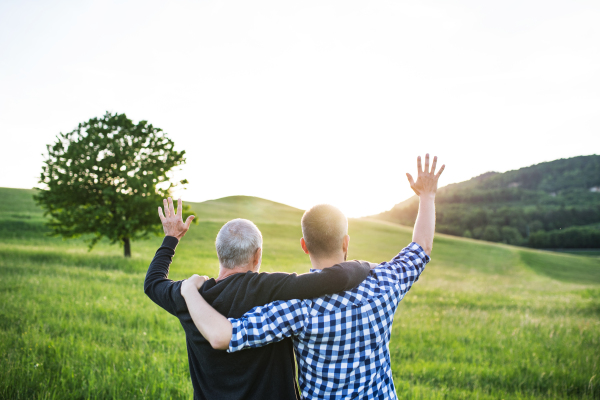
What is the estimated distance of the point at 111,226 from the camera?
60.8ft

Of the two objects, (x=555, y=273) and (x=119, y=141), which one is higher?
Result: (x=119, y=141)

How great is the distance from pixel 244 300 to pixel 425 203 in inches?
61.9

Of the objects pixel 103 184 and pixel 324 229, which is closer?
pixel 324 229

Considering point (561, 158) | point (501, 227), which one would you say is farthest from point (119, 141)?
point (561, 158)

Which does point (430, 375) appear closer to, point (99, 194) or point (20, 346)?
point (20, 346)

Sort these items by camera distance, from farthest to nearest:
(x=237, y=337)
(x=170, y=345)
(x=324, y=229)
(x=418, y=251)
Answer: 1. (x=170, y=345)
2. (x=418, y=251)
3. (x=324, y=229)
4. (x=237, y=337)

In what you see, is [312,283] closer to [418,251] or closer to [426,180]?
[418,251]

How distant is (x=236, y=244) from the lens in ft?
7.40

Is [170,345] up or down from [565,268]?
up

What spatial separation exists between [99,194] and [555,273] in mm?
40849

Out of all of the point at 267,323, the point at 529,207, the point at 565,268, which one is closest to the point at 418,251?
the point at 267,323

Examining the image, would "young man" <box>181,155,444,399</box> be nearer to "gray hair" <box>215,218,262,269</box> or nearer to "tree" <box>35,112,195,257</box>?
"gray hair" <box>215,218,262,269</box>

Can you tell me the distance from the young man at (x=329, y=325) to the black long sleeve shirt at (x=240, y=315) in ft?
0.25

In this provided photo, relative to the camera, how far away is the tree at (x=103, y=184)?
1827 cm
